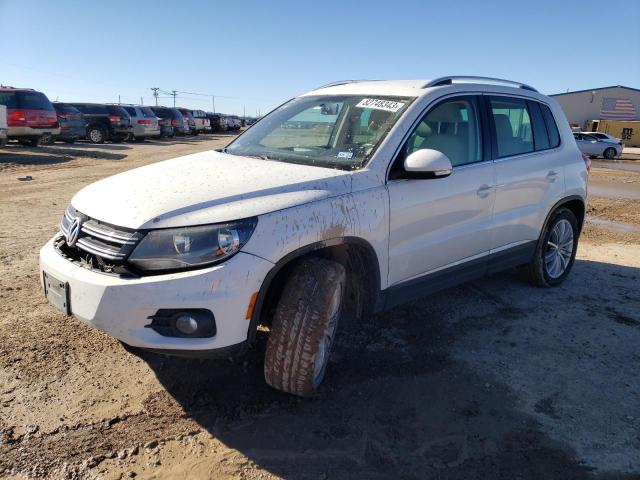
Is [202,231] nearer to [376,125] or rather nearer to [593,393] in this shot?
[376,125]

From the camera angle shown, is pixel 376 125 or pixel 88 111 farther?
pixel 88 111

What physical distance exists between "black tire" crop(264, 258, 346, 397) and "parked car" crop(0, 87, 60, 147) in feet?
51.7

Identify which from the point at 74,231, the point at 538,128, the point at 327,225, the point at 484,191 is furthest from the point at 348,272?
the point at 538,128

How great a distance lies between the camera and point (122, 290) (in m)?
2.42

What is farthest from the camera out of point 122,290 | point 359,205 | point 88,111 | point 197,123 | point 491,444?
point 197,123

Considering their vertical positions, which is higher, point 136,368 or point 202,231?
point 202,231

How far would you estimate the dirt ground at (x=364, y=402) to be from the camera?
248 centimetres

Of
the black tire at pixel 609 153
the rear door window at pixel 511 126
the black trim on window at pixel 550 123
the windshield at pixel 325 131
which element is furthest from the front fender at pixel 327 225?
the black tire at pixel 609 153

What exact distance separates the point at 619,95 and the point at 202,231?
61.5 m

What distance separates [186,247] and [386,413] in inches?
56.2

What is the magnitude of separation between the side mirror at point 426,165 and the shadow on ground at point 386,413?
4.09 ft

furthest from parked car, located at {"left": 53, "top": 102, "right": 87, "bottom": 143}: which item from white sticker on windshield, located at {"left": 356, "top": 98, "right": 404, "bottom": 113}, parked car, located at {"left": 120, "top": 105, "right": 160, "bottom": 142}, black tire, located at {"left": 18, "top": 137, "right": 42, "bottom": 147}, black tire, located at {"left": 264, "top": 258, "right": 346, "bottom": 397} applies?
black tire, located at {"left": 264, "top": 258, "right": 346, "bottom": 397}

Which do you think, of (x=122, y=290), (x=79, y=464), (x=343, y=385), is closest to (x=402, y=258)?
(x=343, y=385)

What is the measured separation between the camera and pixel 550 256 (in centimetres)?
488
